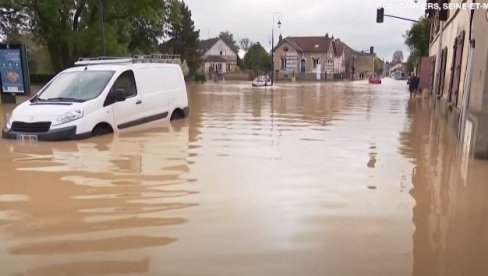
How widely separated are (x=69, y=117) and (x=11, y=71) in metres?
11.9

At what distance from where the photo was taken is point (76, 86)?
11.4m

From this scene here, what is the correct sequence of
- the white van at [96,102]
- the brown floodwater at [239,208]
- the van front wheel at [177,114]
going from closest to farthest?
the brown floodwater at [239,208]
the white van at [96,102]
the van front wheel at [177,114]

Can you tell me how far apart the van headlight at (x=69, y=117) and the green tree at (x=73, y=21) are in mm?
21951

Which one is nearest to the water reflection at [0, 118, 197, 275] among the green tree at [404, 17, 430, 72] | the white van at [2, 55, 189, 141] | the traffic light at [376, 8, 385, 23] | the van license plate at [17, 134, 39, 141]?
the van license plate at [17, 134, 39, 141]

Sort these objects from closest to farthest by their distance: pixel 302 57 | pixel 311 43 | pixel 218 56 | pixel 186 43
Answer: pixel 186 43 → pixel 302 57 → pixel 311 43 → pixel 218 56

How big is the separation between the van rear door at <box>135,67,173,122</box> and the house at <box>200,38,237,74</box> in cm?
8748

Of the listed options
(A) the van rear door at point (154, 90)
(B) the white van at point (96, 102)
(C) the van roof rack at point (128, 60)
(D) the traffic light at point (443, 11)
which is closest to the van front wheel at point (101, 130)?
(B) the white van at point (96, 102)

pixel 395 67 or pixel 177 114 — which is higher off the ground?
pixel 177 114

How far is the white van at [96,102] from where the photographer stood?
1025 centimetres

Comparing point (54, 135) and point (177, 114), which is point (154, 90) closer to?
point (177, 114)

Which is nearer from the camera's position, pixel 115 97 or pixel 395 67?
pixel 115 97

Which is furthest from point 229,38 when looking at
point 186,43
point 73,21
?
point 73,21

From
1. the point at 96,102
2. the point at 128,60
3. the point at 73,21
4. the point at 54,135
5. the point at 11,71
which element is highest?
the point at 73,21

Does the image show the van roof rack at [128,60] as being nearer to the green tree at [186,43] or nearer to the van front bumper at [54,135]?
the van front bumper at [54,135]
